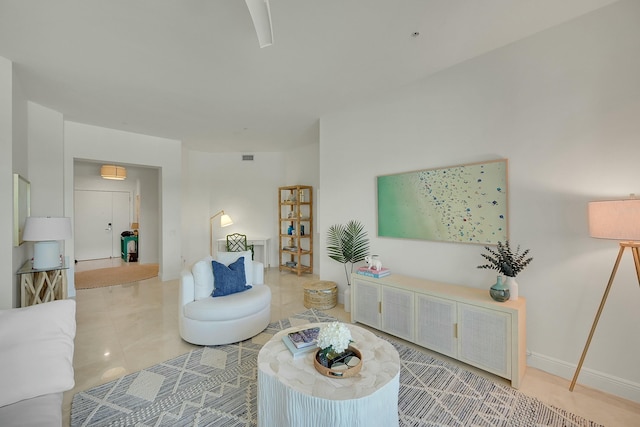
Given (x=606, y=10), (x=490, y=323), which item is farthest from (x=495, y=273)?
(x=606, y=10)

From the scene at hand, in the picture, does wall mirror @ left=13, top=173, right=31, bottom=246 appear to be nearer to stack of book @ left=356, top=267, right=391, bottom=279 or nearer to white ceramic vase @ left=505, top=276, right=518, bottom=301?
stack of book @ left=356, top=267, right=391, bottom=279

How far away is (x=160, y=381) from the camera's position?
2.20 metres

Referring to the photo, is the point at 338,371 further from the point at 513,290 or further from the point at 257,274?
the point at 257,274

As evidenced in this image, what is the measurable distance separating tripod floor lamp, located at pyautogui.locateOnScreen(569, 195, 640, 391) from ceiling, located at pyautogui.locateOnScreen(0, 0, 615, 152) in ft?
4.93

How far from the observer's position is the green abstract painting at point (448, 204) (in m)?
2.52

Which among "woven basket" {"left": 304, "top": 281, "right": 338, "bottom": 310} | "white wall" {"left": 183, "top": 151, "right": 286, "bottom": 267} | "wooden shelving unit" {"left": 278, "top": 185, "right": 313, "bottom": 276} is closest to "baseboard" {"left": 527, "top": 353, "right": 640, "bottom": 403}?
"woven basket" {"left": 304, "top": 281, "right": 338, "bottom": 310}

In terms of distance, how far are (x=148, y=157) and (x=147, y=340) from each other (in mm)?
3553

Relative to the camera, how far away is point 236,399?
77.9 inches

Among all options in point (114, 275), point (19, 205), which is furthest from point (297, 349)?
point (114, 275)

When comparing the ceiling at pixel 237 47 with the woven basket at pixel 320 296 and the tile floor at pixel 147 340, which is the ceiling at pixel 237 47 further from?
the tile floor at pixel 147 340

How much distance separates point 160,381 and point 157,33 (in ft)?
9.27

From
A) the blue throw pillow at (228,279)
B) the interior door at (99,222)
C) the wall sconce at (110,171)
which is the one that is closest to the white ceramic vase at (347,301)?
the blue throw pillow at (228,279)

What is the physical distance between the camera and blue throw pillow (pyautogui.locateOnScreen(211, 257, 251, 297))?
2973 millimetres

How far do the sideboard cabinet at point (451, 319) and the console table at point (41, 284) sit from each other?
3.41 m
